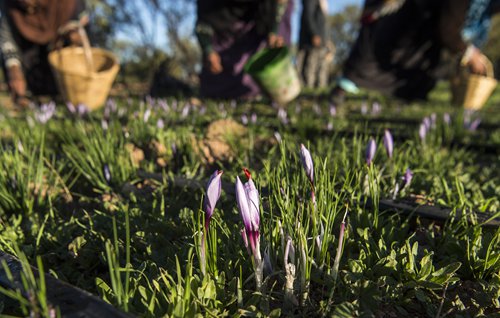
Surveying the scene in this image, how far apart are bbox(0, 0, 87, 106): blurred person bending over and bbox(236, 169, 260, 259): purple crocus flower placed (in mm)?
5525

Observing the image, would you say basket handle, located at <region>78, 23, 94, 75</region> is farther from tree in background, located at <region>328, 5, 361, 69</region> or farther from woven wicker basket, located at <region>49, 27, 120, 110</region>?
tree in background, located at <region>328, 5, 361, 69</region>

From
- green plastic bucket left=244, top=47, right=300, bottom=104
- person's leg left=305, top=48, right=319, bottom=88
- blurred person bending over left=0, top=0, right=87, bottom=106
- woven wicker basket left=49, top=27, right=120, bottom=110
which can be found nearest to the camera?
green plastic bucket left=244, top=47, right=300, bottom=104

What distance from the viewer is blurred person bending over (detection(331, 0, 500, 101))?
176 inches

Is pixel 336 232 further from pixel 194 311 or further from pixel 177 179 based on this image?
pixel 177 179

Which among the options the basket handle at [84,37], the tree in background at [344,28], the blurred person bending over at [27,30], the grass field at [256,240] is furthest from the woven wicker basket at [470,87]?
the tree in background at [344,28]

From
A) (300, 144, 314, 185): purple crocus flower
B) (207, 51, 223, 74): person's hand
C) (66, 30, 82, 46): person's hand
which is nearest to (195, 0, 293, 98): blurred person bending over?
(207, 51, 223, 74): person's hand

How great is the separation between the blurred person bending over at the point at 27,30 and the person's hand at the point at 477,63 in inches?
234

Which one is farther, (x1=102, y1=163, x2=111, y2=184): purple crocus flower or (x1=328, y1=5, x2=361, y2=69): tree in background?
(x1=328, y1=5, x2=361, y2=69): tree in background

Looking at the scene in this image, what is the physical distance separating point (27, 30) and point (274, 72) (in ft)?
14.6

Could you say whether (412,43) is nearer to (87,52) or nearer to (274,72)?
(274,72)

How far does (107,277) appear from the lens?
1287mm

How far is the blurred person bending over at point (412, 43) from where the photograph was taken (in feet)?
14.6

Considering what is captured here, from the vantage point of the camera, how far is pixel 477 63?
4.83m

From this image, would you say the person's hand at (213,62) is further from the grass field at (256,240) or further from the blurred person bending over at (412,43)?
the grass field at (256,240)
